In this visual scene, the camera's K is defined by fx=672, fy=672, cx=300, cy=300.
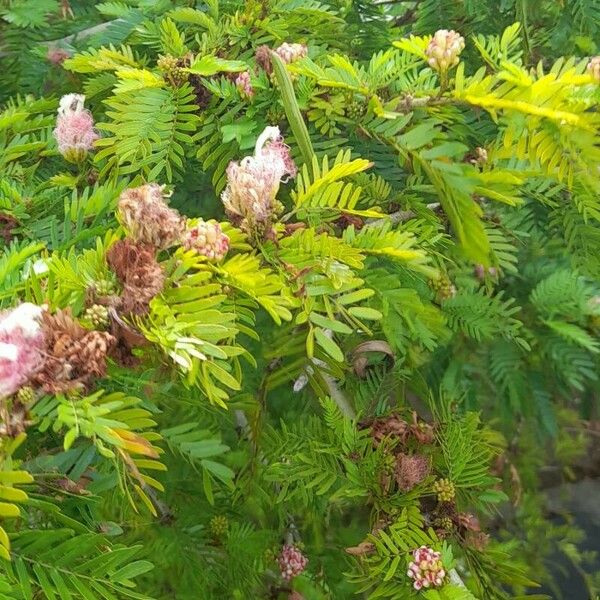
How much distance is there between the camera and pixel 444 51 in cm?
43

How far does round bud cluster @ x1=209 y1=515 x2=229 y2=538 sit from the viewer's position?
74cm

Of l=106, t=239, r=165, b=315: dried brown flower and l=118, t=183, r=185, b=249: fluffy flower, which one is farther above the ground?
l=118, t=183, r=185, b=249: fluffy flower

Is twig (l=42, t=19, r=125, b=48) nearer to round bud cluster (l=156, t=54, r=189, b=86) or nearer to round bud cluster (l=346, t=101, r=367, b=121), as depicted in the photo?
round bud cluster (l=156, t=54, r=189, b=86)

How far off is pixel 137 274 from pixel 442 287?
0.49 meters

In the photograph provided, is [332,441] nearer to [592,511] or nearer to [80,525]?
[80,525]

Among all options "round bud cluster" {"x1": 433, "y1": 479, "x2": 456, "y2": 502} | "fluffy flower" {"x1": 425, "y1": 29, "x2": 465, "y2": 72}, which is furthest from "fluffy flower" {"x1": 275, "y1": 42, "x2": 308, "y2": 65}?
"round bud cluster" {"x1": 433, "y1": 479, "x2": 456, "y2": 502}

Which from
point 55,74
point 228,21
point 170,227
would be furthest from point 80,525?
point 55,74

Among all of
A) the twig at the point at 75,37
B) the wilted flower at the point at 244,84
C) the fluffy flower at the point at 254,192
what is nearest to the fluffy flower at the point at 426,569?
the fluffy flower at the point at 254,192

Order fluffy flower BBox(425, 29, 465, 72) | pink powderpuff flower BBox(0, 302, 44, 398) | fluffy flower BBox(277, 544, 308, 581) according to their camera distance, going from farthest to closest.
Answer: fluffy flower BBox(277, 544, 308, 581), fluffy flower BBox(425, 29, 465, 72), pink powderpuff flower BBox(0, 302, 44, 398)

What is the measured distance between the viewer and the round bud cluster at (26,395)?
0.31 m

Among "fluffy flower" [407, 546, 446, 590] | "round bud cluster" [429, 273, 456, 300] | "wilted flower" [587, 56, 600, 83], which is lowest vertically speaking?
"round bud cluster" [429, 273, 456, 300]

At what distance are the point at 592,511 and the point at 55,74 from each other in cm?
207

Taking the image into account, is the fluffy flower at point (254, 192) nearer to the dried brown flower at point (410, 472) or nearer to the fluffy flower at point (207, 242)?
the fluffy flower at point (207, 242)

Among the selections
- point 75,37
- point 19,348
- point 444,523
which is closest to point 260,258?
point 19,348
